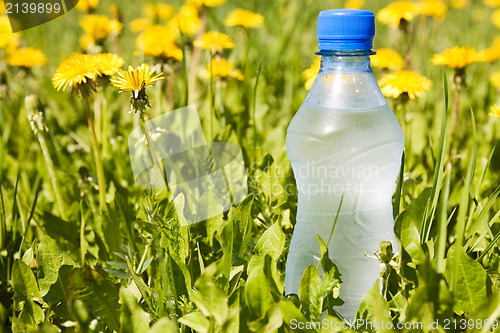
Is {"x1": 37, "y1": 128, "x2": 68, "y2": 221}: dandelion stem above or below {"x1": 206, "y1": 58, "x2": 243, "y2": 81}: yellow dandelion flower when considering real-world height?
below

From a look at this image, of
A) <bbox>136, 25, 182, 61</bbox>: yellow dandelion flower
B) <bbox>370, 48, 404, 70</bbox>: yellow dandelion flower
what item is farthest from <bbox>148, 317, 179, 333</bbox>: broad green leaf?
<bbox>370, 48, 404, 70</bbox>: yellow dandelion flower

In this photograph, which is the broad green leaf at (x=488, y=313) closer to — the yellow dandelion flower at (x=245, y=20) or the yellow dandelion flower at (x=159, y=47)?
the yellow dandelion flower at (x=159, y=47)

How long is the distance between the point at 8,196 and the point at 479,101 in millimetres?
2356

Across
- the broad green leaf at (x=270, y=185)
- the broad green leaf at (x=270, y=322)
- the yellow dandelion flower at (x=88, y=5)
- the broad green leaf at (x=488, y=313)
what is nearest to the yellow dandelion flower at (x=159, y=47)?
the yellow dandelion flower at (x=88, y=5)

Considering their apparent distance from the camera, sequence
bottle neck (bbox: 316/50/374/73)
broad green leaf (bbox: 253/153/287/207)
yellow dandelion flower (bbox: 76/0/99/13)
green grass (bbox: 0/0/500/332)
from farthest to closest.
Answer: yellow dandelion flower (bbox: 76/0/99/13) < broad green leaf (bbox: 253/153/287/207) < bottle neck (bbox: 316/50/374/73) < green grass (bbox: 0/0/500/332)

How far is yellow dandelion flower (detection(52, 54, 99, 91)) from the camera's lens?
1.40 m

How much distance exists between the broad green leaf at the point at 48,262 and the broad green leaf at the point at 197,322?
36 cm

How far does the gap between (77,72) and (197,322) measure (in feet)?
2.62

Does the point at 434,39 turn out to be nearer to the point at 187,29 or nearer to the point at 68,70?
the point at 187,29

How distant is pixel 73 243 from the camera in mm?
1504

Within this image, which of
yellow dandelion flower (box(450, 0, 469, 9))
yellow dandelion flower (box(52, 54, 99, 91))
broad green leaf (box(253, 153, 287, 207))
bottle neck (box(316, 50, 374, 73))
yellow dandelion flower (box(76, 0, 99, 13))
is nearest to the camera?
bottle neck (box(316, 50, 374, 73))

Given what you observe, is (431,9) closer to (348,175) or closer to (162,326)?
(348,175)

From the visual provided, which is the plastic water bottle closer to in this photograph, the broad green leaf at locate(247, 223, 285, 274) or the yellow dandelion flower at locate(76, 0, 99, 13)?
the broad green leaf at locate(247, 223, 285, 274)

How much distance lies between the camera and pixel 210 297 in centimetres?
97
